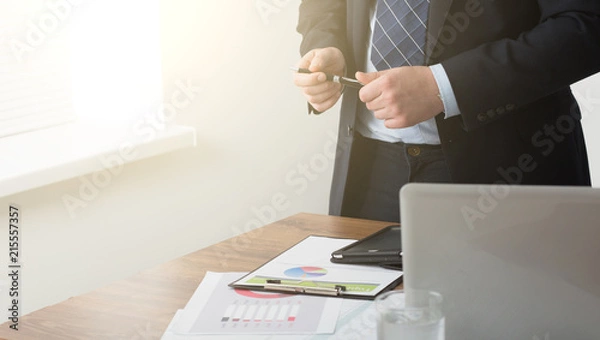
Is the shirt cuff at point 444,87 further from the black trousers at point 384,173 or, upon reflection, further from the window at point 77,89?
the window at point 77,89

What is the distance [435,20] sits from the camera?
1.96 meters

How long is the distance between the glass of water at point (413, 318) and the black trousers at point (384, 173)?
90 centimetres

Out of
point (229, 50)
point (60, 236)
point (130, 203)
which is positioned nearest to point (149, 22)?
point (229, 50)

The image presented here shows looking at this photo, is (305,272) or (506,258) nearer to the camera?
(506,258)

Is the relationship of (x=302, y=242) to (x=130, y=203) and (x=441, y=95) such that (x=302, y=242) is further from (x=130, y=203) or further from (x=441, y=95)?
(x=130, y=203)

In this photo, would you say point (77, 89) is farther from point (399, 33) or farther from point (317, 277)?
point (317, 277)

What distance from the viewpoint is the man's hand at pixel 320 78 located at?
197cm

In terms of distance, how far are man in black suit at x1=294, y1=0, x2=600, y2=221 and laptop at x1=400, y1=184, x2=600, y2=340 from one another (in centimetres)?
68

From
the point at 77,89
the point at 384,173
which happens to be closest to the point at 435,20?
the point at 384,173

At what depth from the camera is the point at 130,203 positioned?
301cm

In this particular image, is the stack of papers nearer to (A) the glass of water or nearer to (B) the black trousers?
(A) the glass of water

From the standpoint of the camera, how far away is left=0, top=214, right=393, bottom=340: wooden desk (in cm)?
139

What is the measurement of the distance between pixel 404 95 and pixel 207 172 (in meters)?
1.69

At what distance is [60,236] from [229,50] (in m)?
1.06
